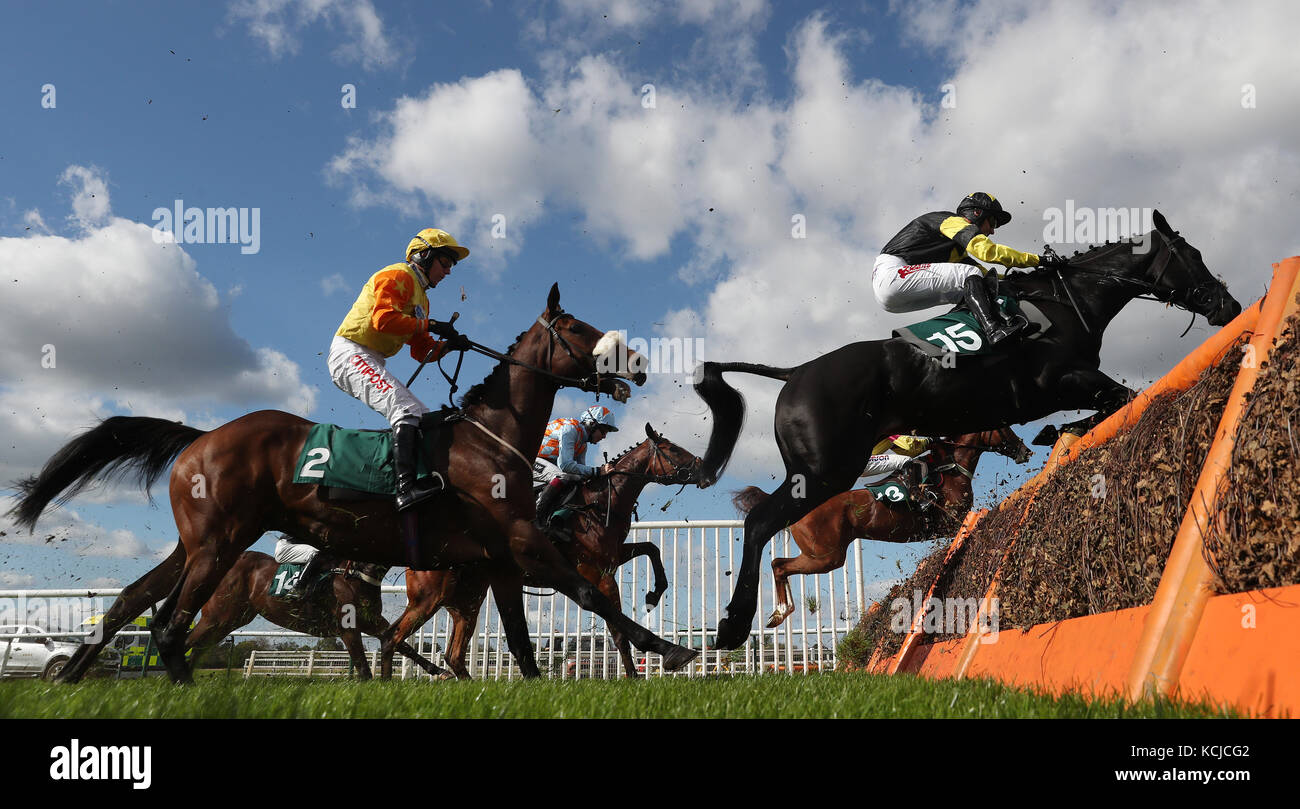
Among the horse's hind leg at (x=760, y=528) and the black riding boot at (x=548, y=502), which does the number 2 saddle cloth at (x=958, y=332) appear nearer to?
the horse's hind leg at (x=760, y=528)

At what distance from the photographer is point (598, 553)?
905cm

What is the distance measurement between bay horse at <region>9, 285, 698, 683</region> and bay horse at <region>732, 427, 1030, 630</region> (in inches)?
156

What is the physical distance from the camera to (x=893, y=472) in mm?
8797

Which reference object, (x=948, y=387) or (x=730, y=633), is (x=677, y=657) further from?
(x=948, y=387)

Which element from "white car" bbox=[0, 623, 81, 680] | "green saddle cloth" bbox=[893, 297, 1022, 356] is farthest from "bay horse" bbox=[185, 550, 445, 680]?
"white car" bbox=[0, 623, 81, 680]

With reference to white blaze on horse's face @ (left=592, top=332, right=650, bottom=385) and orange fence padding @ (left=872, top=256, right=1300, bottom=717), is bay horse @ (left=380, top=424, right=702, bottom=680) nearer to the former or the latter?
white blaze on horse's face @ (left=592, top=332, right=650, bottom=385)

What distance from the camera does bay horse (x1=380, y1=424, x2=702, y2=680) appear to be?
785 cm

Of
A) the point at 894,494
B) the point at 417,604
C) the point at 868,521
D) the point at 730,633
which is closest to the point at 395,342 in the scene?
the point at 730,633

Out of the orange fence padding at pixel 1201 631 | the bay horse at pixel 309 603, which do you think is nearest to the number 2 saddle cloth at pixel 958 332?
the orange fence padding at pixel 1201 631

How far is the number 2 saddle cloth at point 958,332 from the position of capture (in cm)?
478
